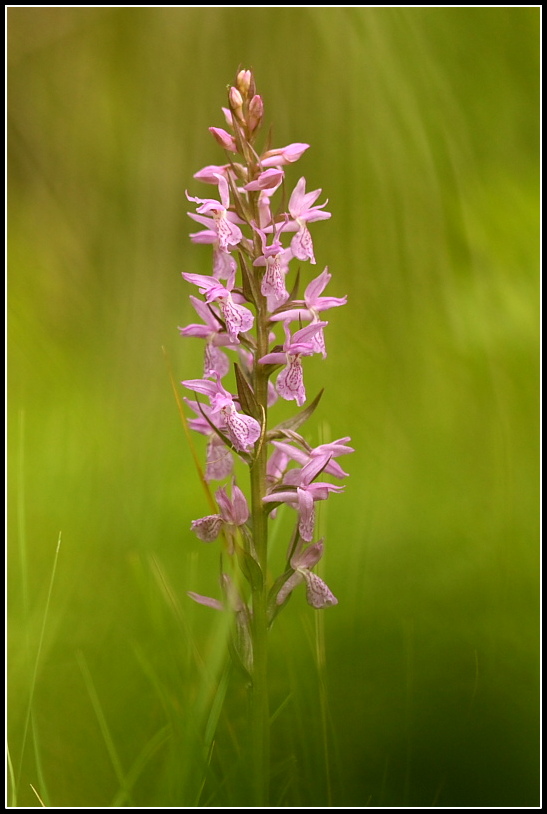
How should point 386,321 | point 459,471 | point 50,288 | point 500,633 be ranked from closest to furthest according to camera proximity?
point 500,633, point 459,471, point 386,321, point 50,288

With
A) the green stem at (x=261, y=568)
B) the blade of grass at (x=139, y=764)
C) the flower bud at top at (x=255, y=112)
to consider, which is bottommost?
the blade of grass at (x=139, y=764)

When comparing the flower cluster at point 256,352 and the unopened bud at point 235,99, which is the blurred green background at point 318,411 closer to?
the flower cluster at point 256,352

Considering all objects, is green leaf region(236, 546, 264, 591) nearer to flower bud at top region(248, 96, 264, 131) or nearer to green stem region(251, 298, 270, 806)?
green stem region(251, 298, 270, 806)

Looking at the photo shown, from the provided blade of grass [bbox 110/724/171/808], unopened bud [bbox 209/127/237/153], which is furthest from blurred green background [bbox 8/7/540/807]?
unopened bud [bbox 209/127/237/153]

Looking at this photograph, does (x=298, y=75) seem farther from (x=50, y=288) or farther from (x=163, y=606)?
(x=163, y=606)

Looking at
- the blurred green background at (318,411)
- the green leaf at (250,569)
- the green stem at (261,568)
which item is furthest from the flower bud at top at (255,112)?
the green leaf at (250,569)

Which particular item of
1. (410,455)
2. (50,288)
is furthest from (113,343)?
(410,455)

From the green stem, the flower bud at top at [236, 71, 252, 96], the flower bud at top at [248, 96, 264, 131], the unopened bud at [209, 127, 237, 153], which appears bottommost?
the green stem
